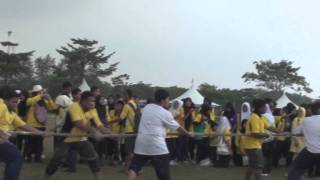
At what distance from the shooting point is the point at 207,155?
16109 millimetres

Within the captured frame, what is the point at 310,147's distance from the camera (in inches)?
396

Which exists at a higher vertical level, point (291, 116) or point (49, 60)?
point (49, 60)

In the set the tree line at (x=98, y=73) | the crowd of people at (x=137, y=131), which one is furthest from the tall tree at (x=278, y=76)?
the crowd of people at (x=137, y=131)

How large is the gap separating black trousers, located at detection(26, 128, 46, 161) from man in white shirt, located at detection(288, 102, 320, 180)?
665cm

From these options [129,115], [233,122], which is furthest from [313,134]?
[233,122]

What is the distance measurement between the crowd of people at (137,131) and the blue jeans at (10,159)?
0.6 inches

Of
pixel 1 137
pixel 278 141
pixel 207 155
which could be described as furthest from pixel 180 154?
pixel 1 137

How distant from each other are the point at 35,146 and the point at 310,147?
23.6ft

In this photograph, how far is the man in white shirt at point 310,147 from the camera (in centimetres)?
1003

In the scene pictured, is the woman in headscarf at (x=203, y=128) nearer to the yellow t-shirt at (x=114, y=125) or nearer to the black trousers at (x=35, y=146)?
the yellow t-shirt at (x=114, y=125)

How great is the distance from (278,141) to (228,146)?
1.42 meters

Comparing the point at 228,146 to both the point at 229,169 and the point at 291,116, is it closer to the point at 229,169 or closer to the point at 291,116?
the point at 229,169

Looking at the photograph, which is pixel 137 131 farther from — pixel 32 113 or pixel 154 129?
pixel 154 129

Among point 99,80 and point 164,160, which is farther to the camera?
point 99,80
